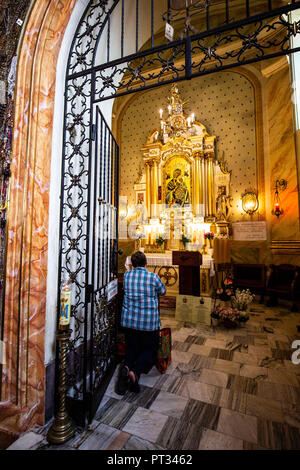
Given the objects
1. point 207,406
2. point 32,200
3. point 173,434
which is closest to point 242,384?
point 207,406

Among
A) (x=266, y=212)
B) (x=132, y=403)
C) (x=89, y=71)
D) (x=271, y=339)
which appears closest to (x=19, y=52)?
(x=89, y=71)

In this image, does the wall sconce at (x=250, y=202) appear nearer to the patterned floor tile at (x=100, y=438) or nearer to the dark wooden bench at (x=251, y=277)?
the dark wooden bench at (x=251, y=277)

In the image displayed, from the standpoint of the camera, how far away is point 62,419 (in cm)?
190

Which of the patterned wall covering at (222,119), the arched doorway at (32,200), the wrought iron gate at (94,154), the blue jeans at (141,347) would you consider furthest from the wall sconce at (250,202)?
the blue jeans at (141,347)

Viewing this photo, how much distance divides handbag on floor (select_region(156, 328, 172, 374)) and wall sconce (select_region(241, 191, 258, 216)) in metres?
5.98

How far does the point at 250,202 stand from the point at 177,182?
9.10 feet

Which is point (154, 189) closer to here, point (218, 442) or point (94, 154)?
point (94, 154)

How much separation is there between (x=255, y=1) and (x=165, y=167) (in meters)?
6.04

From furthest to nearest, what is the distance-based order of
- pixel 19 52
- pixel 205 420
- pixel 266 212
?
pixel 266 212 → pixel 19 52 → pixel 205 420

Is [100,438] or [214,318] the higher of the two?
[214,318]

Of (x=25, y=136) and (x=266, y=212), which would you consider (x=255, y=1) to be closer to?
(x=266, y=212)

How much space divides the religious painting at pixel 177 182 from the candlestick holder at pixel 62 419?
23.7 feet

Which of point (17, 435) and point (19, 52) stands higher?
point (19, 52)

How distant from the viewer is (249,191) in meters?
7.79
